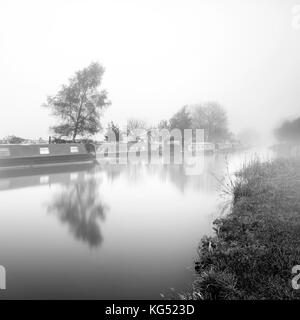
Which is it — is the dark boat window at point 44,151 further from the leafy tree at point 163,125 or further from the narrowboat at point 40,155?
the leafy tree at point 163,125

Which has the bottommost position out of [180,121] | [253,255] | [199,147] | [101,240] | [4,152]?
[101,240]

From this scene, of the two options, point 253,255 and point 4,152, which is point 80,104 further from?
point 253,255

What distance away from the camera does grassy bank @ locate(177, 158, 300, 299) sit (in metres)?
2.93

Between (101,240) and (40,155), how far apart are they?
16.0 metres

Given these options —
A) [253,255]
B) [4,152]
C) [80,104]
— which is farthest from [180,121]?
[253,255]

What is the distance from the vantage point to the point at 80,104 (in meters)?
28.3

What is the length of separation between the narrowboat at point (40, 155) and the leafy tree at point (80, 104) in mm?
5788

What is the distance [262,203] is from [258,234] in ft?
7.63

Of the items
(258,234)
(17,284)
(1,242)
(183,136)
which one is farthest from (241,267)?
(183,136)

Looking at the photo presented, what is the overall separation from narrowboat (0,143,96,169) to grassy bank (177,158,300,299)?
1606 centimetres

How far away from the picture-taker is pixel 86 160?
2234 cm

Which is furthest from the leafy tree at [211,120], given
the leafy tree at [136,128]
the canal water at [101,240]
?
the canal water at [101,240]

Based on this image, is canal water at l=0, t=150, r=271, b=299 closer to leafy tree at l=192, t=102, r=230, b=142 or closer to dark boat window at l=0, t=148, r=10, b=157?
dark boat window at l=0, t=148, r=10, b=157

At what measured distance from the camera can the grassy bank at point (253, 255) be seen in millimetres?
2926
